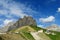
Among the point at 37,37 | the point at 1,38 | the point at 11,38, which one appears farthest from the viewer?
A: the point at 37,37

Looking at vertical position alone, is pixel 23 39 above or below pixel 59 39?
below

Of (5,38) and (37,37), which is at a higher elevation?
(37,37)

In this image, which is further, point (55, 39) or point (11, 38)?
point (55, 39)

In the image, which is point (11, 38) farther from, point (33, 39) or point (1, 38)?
point (33, 39)

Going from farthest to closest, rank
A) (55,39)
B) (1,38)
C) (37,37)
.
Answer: (55,39) < (37,37) < (1,38)

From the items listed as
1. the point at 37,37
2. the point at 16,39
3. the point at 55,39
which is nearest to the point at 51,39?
the point at 55,39

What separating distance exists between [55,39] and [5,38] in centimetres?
4130

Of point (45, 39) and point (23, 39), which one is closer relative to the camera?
point (23, 39)

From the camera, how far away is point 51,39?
9881 centimetres

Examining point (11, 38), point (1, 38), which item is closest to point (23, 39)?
point (11, 38)

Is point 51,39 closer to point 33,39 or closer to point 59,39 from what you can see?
point 59,39

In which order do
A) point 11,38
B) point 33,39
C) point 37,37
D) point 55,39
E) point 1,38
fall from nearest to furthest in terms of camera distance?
point 1,38 → point 11,38 → point 33,39 → point 37,37 → point 55,39

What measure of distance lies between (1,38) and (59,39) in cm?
4753

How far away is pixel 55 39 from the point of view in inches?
3981
